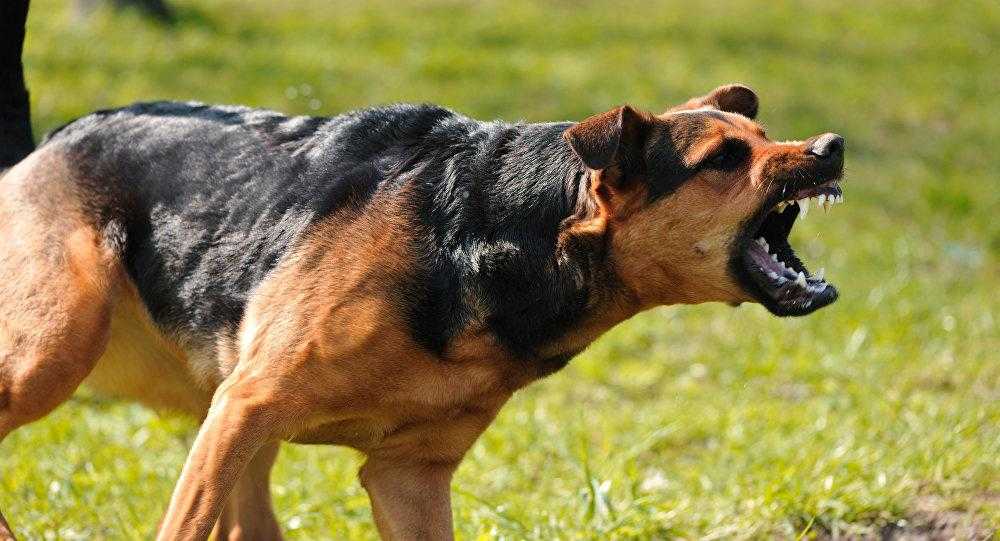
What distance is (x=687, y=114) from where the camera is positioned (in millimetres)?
4668

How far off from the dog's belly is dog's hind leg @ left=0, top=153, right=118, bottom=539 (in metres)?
0.19

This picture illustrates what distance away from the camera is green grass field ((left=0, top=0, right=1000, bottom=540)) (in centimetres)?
565

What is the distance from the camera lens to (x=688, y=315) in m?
Result: 9.23

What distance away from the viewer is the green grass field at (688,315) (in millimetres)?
5652

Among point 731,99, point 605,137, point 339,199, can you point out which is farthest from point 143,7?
point 605,137

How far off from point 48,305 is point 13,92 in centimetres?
123

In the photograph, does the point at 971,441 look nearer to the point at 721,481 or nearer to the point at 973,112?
the point at 721,481

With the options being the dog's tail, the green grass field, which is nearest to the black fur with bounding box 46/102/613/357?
the dog's tail

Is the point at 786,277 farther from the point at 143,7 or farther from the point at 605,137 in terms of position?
the point at 143,7

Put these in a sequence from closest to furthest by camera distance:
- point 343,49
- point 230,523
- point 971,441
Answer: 1. point 230,523
2. point 971,441
3. point 343,49

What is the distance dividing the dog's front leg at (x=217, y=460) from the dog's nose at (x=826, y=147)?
6.68 ft

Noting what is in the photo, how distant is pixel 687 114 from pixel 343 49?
29.5 ft

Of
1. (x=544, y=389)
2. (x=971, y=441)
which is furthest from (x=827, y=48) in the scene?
(x=971, y=441)

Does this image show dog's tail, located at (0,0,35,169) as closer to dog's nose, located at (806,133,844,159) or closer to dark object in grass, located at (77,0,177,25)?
dog's nose, located at (806,133,844,159)
